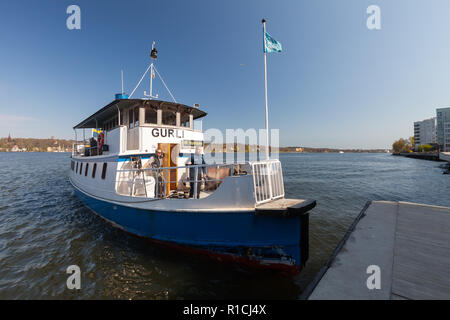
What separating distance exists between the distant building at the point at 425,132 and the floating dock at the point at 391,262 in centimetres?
15733

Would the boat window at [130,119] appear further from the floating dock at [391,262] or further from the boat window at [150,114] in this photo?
the floating dock at [391,262]

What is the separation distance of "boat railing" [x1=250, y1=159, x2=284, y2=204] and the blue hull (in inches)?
24.2

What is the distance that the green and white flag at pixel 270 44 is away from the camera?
19.4 ft

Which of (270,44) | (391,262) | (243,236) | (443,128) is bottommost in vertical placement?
(391,262)

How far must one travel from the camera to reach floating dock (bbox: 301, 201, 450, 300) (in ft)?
10.2

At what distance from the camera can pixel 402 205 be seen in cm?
757

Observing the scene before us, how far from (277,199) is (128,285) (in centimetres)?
465

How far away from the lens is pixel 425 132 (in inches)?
4685

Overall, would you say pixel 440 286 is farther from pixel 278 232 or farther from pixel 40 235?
pixel 40 235

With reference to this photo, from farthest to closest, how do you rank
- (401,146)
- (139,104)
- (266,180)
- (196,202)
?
(401,146) → (139,104) → (196,202) → (266,180)

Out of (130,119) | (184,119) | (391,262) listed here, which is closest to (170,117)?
(184,119)

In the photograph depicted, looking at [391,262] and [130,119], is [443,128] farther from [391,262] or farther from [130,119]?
[130,119]

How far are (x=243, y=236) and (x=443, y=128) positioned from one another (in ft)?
465
